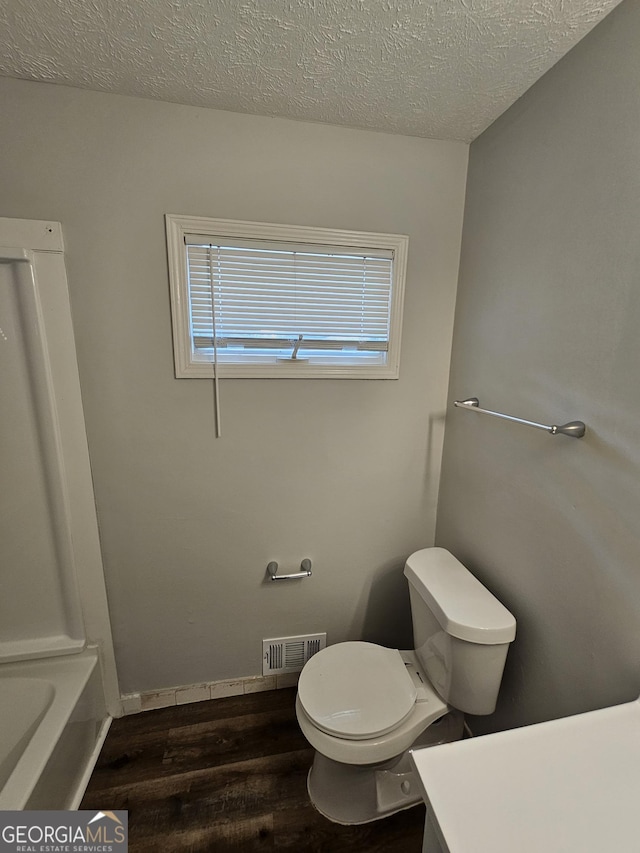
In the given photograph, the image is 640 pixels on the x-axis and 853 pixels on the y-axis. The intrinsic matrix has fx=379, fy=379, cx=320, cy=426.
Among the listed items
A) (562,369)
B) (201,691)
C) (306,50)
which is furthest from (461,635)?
(306,50)

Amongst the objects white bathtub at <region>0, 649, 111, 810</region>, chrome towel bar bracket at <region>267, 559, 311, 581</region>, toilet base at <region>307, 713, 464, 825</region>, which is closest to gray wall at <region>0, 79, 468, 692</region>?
chrome towel bar bracket at <region>267, 559, 311, 581</region>

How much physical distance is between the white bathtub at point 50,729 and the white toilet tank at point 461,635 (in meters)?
1.22

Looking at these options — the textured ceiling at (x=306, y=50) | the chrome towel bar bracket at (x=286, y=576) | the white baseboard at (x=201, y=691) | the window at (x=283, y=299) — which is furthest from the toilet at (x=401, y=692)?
the textured ceiling at (x=306, y=50)

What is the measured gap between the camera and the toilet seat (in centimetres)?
115

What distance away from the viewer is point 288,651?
171 cm

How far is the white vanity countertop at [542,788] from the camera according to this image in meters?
0.60

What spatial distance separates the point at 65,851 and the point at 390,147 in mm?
2324

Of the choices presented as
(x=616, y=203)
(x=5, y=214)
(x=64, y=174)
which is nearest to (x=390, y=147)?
(x=616, y=203)

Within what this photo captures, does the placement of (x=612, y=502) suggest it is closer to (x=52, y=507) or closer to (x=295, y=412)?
(x=295, y=412)

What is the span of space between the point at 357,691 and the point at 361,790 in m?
0.34

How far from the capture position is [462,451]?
1.52m

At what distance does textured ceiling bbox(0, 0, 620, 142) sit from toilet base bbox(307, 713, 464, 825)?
6.89 feet

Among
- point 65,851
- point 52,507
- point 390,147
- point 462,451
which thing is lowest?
point 65,851

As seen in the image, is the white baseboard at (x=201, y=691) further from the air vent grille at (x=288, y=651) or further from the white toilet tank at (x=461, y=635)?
the white toilet tank at (x=461, y=635)
